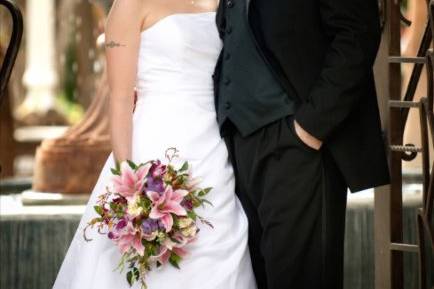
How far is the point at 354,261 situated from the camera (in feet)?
21.1

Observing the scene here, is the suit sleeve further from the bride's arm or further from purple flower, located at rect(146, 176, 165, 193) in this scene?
the bride's arm

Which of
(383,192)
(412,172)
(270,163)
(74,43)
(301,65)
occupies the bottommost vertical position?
(74,43)

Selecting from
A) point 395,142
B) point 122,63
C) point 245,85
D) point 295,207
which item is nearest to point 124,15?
point 122,63

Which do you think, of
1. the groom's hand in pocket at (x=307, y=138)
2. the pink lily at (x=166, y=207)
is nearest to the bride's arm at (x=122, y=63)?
the pink lily at (x=166, y=207)

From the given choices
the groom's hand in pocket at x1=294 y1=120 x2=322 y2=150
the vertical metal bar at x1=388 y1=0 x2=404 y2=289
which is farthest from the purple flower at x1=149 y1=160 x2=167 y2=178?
the vertical metal bar at x1=388 y1=0 x2=404 y2=289

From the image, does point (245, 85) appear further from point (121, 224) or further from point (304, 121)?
point (121, 224)

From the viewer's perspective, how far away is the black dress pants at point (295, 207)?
14.3 feet

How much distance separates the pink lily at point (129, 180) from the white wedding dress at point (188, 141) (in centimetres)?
22

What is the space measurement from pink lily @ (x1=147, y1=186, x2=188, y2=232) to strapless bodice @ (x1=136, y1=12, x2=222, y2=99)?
0.47 m

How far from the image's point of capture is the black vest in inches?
172

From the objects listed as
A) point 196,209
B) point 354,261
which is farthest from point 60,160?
point 196,209

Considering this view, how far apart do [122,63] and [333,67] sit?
0.71 metres

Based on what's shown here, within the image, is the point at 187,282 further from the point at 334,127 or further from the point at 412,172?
the point at 412,172

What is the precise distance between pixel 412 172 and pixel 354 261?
155 centimetres
